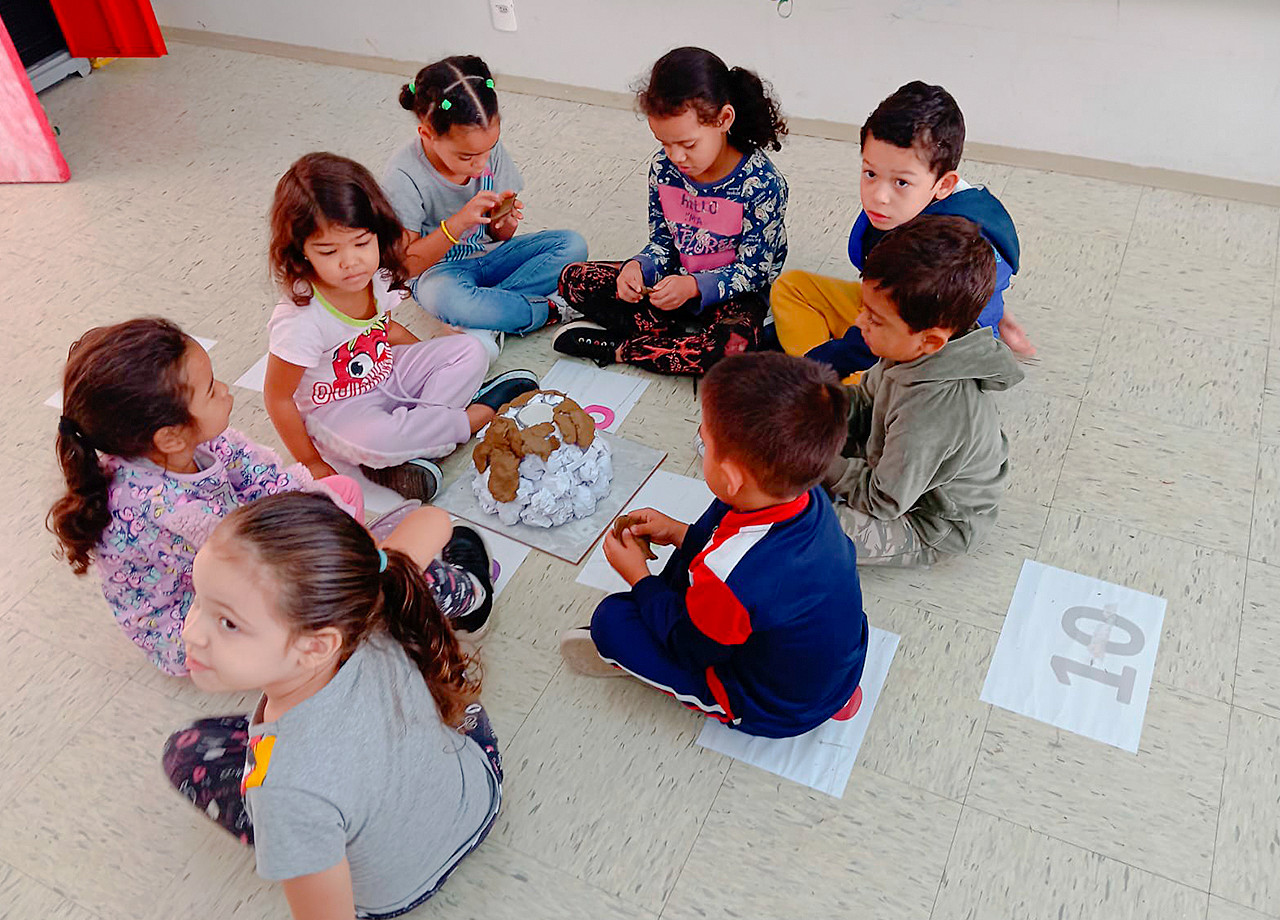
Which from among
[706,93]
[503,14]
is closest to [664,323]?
[706,93]

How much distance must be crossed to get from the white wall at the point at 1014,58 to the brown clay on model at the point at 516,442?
4.69 ft

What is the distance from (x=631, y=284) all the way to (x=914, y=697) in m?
1.03

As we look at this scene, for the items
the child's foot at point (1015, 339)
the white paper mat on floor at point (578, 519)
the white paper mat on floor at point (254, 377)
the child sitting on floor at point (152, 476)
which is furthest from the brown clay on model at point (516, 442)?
the child's foot at point (1015, 339)

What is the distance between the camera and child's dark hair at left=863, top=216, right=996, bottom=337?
1407 millimetres

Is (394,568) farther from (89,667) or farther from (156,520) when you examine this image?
(89,667)

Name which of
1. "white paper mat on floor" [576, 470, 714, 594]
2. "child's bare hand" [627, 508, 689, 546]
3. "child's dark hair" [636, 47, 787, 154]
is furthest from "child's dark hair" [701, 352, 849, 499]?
"child's dark hair" [636, 47, 787, 154]

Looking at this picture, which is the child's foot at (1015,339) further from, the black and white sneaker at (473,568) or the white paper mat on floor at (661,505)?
the black and white sneaker at (473,568)

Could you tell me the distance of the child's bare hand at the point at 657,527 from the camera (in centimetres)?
145

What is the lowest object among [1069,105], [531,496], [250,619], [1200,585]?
[1200,585]

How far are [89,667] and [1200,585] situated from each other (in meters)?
1.82

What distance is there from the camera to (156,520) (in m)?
1.37

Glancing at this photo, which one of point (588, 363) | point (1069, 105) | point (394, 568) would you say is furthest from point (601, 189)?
point (394, 568)

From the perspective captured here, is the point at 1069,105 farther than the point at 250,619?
Yes

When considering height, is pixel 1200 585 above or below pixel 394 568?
below
